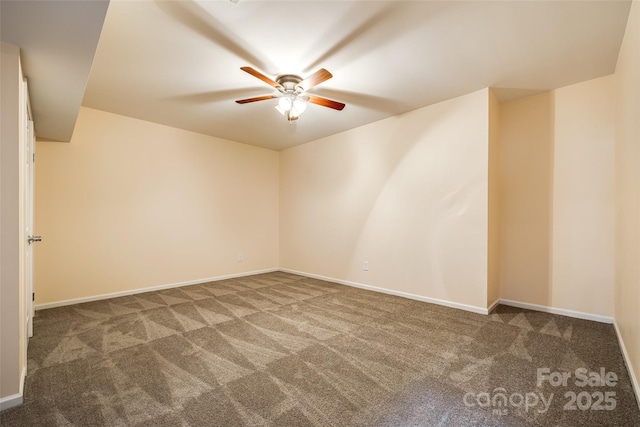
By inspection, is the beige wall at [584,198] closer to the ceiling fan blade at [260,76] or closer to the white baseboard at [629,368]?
the white baseboard at [629,368]

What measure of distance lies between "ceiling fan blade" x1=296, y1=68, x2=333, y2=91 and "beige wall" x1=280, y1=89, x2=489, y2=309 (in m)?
1.85

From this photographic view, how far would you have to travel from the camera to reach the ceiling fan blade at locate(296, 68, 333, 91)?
7.64 feet

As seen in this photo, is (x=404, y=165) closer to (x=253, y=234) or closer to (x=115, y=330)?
(x=253, y=234)

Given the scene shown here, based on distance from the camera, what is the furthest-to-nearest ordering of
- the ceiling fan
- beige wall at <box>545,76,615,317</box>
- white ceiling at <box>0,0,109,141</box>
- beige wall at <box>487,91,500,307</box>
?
beige wall at <box>487,91,500,307</box>
beige wall at <box>545,76,615,317</box>
the ceiling fan
white ceiling at <box>0,0,109,141</box>

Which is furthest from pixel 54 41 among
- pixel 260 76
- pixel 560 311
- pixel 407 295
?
pixel 560 311

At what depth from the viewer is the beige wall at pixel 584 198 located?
290 centimetres

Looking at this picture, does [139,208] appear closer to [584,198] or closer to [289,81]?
[289,81]

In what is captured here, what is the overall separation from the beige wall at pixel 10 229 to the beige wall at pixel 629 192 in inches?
146

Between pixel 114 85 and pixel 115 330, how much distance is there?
2559mm

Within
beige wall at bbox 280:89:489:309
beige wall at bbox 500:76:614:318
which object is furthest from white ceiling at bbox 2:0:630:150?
beige wall at bbox 280:89:489:309

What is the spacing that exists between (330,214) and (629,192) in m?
3.59

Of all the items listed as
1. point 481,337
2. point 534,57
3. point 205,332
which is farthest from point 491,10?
point 205,332

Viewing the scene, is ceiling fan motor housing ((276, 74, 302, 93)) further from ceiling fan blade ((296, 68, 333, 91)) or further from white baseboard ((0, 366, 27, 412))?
white baseboard ((0, 366, 27, 412))

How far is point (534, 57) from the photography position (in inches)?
100
